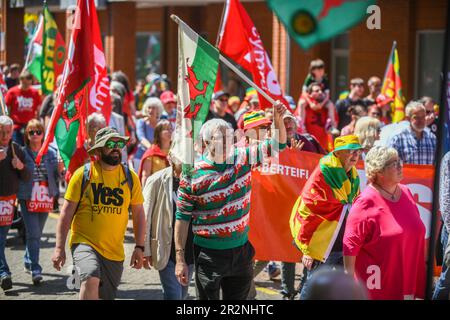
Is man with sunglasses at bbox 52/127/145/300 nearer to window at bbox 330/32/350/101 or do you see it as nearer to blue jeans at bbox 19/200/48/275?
blue jeans at bbox 19/200/48/275

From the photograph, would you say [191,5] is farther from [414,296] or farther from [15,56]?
[414,296]

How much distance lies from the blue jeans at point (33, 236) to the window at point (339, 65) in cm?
1378

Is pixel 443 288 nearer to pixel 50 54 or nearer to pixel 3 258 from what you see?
pixel 3 258

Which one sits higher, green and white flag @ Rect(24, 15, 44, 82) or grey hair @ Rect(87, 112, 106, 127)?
green and white flag @ Rect(24, 15, 44, 82)

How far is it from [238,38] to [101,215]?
13.3 ft

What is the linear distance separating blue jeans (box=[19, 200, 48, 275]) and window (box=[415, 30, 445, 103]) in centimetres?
1245

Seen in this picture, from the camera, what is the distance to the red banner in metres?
9.55

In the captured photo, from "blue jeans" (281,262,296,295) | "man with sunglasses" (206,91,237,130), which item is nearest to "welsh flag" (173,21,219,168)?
"blue jeans" (281,262,296,295)

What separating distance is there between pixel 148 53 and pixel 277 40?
31.4ft

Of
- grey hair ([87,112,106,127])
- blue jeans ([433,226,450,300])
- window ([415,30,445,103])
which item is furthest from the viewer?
window ([415,30,445,103])

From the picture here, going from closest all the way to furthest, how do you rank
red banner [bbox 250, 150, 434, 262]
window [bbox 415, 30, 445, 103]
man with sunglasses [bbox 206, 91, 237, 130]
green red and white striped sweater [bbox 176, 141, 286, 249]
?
1. green red and white striped sweater [bbox 176, 141, 286, 249]
2. red banner [bbox 250, 150, 434, 262]
3. man with sunglasses [bbox 206, 91, 237, 130]
4. window [bbox 415, 30, 445, 103]

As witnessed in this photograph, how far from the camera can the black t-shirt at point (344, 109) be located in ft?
49.5

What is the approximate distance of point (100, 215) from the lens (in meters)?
7.45

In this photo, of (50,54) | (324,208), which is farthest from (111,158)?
(50,54)
